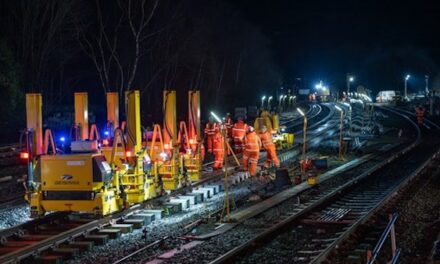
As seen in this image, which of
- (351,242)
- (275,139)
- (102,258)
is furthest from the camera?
(275,139)

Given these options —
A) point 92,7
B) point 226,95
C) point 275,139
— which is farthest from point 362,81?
point 275,139

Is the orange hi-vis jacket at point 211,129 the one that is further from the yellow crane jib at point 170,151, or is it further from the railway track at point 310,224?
the yellow crane jib at point 170,151

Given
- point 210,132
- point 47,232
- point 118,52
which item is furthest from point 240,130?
point 118,52

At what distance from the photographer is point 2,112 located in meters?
40.5

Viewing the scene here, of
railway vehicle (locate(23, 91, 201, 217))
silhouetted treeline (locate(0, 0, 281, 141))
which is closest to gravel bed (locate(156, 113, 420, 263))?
railway vehicle (locate(23, 91, 201, 217))

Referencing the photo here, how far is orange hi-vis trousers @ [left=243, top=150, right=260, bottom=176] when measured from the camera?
20.6 metres

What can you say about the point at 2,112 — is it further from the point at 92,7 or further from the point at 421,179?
the point at 421,179

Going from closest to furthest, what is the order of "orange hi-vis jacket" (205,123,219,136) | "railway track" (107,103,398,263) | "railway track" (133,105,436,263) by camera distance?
"railway track" (107,103,398,263)
"railway track" (133,105,436,263)
"orange hi-vis jacket" (205,123,219,136)

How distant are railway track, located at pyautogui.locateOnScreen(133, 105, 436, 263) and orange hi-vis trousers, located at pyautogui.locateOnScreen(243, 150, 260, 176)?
2.80m

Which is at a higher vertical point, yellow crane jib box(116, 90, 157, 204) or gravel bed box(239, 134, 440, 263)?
yellow crane jib box(116, 90, 157, 204)

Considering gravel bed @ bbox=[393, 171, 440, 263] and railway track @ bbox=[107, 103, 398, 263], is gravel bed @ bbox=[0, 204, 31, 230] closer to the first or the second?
railway track @ bbox=[107, 103, 398, 263]

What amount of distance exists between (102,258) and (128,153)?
3.65 metres

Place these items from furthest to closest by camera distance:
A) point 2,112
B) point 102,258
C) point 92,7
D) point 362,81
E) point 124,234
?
point 362,81 < point 92,7 < point 2,112 < point 124,234 < point 102,258

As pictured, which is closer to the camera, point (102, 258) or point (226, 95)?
point (102, 258)
